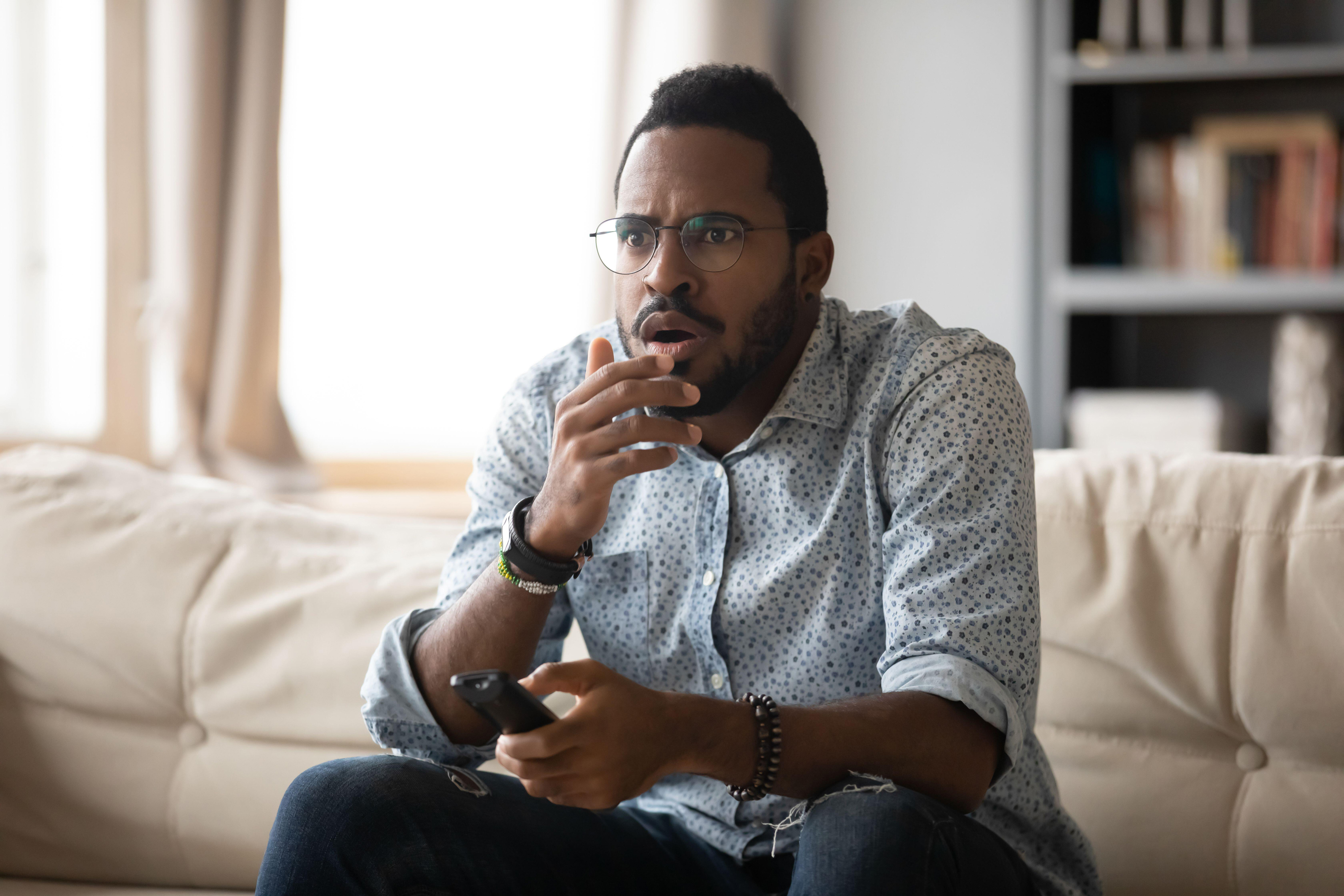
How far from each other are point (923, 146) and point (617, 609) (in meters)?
1.81

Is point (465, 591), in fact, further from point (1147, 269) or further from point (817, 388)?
point (1147, 269)

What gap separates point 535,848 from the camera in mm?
1056

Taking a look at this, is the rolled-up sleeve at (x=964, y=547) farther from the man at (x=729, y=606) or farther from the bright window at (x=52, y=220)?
the bright window at (x=52, y=220)

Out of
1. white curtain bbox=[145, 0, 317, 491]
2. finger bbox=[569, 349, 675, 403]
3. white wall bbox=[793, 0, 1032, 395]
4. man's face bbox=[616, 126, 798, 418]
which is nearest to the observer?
finger bbox=[569, 349, 675, 403]

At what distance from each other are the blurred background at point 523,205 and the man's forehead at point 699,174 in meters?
1.30

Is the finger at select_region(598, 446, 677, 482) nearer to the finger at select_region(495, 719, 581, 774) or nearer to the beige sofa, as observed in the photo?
the finger at select_region(495, 719, 581, 774)

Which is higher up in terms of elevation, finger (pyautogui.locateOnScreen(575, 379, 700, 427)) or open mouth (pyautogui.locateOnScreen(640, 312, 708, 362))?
open mouth (pyautogui.locateOnScreen(640, 312, 708, 362))

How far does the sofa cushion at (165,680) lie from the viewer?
4.80ft

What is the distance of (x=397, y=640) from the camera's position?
3.93ft

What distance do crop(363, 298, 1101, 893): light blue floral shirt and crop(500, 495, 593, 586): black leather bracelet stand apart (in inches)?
1.2

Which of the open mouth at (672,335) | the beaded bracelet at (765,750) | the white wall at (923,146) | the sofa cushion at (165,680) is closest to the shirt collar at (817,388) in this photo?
the open mouth at (672,335)

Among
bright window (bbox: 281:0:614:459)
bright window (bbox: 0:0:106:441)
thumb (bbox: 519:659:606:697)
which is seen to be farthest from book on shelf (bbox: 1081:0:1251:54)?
bright window (bbox: 0:0:106:441)

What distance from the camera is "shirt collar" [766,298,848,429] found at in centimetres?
121

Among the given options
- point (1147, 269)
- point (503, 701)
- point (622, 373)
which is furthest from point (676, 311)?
point (1147, 269)
